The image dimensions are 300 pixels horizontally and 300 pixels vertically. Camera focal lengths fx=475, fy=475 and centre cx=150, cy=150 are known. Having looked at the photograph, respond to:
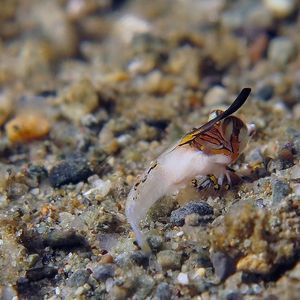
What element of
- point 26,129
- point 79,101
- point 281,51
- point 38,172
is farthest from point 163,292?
point 281,51

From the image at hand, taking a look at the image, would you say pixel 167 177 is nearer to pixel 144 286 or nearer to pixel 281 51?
pixel 144 286

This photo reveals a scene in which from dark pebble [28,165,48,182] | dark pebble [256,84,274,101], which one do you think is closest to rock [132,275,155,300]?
dark pebble [28,165,48,182]

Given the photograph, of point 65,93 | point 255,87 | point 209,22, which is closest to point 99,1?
point 209,22

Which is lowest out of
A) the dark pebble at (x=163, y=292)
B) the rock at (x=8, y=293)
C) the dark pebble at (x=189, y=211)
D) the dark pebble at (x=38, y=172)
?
the dark pebble at (x=163, y=292)

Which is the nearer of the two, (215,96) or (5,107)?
(5,107)

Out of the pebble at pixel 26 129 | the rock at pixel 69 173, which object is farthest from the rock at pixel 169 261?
the pebble at pixel 26 129

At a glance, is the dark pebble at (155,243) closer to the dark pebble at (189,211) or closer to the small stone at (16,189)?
the dark pebble at (189,211)
